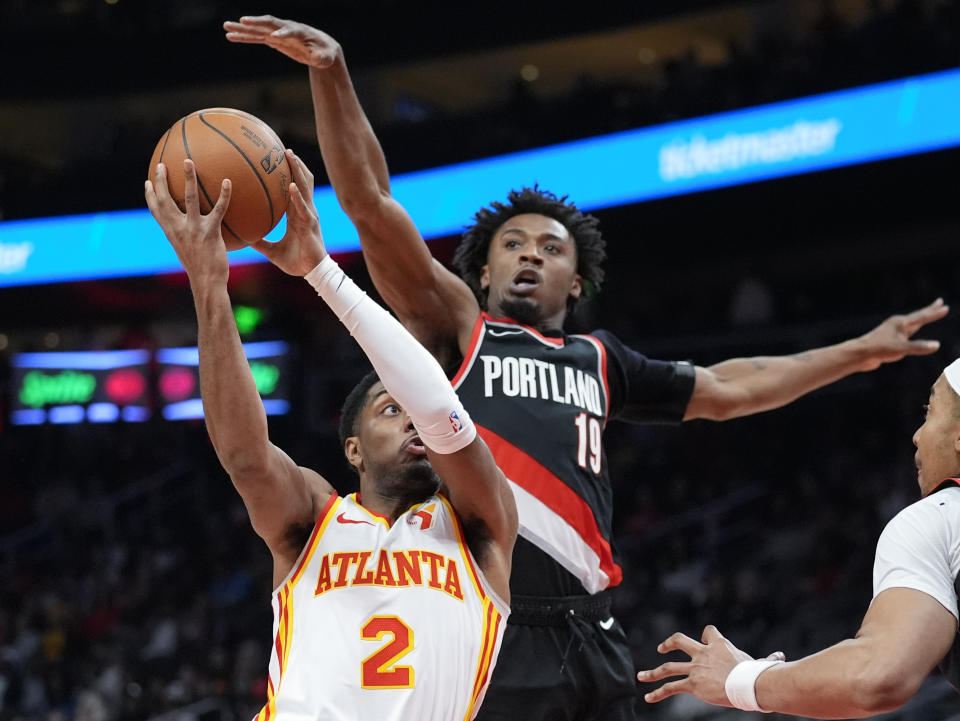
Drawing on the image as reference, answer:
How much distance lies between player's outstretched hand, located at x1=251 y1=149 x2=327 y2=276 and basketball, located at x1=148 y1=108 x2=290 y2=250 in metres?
0.06

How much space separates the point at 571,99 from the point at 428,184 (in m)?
2.02

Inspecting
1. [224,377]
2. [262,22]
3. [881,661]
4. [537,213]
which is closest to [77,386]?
[537,213]

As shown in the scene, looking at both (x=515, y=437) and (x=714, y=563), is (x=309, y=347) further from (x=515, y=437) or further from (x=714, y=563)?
(x=515, y=437)

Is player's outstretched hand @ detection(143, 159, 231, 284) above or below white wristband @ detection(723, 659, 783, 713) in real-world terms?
above

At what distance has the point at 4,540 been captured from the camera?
615 inches

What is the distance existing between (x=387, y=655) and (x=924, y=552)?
123 cm

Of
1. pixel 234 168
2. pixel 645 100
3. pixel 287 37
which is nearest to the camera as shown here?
pixel 234 168

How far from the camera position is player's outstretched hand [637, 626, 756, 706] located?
107 inches

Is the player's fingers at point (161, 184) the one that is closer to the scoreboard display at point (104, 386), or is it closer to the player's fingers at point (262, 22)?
the player's fingers at point (262, 22)

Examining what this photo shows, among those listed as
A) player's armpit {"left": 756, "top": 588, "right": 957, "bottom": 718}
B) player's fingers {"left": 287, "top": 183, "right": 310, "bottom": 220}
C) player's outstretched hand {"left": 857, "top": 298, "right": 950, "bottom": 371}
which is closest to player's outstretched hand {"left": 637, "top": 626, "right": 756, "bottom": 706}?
player's armpit {"left": 756, "top": 588, "right": 957, "bottom": 718}

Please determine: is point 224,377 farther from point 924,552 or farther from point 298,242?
point 924,552

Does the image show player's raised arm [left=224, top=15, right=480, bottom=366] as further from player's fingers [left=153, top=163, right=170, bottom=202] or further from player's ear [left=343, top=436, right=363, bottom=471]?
player's fingers [left=153, top=163, right=170, bottom=202]

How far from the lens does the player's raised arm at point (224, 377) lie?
2.71 meters

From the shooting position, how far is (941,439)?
2.76m
